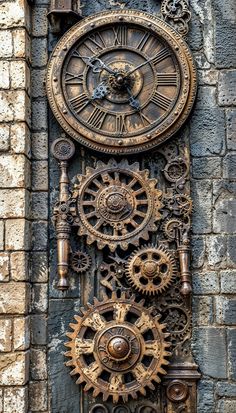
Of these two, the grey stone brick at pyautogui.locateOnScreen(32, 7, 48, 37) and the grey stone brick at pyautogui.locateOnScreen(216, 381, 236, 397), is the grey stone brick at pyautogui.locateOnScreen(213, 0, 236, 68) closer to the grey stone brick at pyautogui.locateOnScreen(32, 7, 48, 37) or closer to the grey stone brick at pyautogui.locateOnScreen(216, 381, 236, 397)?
the grey stone brick at pyautogui.locateOnScreen(32, 7, 48, 37)

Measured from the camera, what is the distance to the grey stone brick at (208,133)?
438 centimetres

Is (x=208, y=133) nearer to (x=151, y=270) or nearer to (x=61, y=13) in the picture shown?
(x=151, y=270)

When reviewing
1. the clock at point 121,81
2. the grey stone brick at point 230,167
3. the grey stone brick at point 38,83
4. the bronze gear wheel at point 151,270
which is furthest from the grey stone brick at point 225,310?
the grey stone brick at point 38,83

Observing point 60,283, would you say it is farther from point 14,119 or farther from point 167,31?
point 167,31

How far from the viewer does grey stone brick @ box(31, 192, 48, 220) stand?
4363mm

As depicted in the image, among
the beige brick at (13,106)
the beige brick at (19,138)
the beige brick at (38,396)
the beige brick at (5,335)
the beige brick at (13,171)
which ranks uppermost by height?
the beige brick at (13,106)

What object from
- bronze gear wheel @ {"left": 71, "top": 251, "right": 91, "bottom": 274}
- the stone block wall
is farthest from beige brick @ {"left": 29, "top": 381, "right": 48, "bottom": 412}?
bronze gear wheel @ {"left": 71, "top": 251, "right": 91, "bottom": 274}

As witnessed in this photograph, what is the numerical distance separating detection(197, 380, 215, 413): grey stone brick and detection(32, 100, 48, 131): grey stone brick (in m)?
2.15

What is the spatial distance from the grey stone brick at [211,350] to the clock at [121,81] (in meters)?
1.37

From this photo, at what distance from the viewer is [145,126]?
4352mm

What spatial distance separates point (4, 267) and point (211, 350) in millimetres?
1536

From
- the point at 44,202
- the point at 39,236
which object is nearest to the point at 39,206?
the point at 44,202

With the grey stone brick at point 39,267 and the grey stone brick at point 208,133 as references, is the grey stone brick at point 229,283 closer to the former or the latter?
the grey stone brick at point 208,133

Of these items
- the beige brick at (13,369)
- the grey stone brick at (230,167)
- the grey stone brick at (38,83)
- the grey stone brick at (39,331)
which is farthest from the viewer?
the grey stone brick at (38,83)
